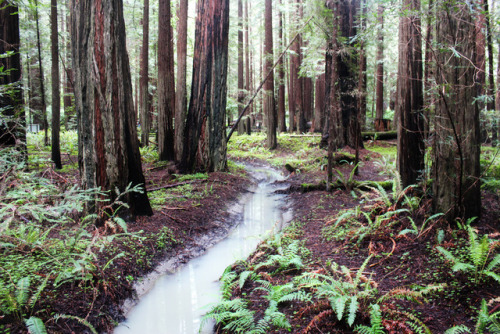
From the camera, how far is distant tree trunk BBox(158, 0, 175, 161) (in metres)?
11.8

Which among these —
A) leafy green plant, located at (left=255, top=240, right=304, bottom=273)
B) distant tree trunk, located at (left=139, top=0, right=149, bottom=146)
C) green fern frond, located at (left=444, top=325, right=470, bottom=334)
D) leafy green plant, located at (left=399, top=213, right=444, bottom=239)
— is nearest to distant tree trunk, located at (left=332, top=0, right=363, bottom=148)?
distant tree trunk, located at (left=139, top=0, right=149, bottom=146)

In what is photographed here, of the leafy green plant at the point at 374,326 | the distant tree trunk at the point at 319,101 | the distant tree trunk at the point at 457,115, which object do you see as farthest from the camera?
the distant tree trunk at the point at 319,101

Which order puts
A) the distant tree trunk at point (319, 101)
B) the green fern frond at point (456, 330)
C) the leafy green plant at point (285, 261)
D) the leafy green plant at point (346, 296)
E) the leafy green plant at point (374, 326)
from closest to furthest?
the green fern frond at point (456, 330)
the leafy green plant at point (374, 326)
the leafy green plant at point (346, 296)
the leafy green plant at point (285, 261)
the distant tree trunk at point (319, 101)

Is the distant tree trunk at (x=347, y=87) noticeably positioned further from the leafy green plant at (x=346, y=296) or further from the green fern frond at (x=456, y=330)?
A: the green fern frond at (x=456, y=330)

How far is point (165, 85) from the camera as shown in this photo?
1226 cm

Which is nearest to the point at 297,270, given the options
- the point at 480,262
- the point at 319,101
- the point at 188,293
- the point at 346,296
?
the point at 346,296

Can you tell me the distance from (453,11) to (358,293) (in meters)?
3.68

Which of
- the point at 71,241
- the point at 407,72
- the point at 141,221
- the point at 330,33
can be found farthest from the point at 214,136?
the point at 71,241

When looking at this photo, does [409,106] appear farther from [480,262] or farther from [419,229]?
[480,262]

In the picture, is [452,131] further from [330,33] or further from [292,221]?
[330,33]

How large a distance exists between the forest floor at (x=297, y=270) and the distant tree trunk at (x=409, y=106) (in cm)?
73

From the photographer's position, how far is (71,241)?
4043 mm

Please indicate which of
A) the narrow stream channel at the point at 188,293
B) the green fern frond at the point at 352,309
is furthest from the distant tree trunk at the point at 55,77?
the green fern frond at the point at 352,309

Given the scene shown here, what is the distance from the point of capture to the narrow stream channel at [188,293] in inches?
153
